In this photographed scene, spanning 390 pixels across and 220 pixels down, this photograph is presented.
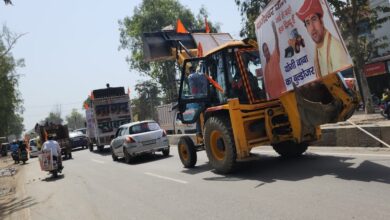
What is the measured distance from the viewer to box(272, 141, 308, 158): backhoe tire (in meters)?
10.8

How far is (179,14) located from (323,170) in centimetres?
4955

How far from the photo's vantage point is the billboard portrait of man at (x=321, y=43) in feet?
23.4

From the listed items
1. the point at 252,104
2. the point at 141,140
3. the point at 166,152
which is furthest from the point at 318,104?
the point at 166,152

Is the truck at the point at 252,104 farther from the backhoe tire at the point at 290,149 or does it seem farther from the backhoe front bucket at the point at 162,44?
the backhoe front bucket at the point at 162,44

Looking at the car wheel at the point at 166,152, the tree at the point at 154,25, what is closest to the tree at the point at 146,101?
the tree at the point at 154,25

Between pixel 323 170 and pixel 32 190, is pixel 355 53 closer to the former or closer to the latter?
pixel 323 170

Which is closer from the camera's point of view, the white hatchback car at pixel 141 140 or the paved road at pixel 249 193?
the paved road at pixel 249 193

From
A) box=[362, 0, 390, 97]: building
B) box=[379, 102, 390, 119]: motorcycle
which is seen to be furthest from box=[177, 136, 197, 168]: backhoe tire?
box=[362, 0, 390, 97]: building

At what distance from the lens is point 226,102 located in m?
9.91

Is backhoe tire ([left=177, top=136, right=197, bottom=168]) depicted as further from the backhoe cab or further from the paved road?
the backhoe cab

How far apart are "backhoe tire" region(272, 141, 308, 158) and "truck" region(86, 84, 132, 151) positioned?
15662 millimetres

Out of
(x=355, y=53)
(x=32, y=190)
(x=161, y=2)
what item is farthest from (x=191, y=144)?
(x=161, y=2)

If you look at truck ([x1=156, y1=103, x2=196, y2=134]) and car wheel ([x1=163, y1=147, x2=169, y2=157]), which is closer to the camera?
car wheel ([x1=163, y1=147, x2=169, y2=157])

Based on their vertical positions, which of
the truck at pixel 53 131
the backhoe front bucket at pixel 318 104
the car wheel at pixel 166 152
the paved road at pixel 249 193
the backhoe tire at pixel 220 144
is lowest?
the paved road at pixel 249 193
